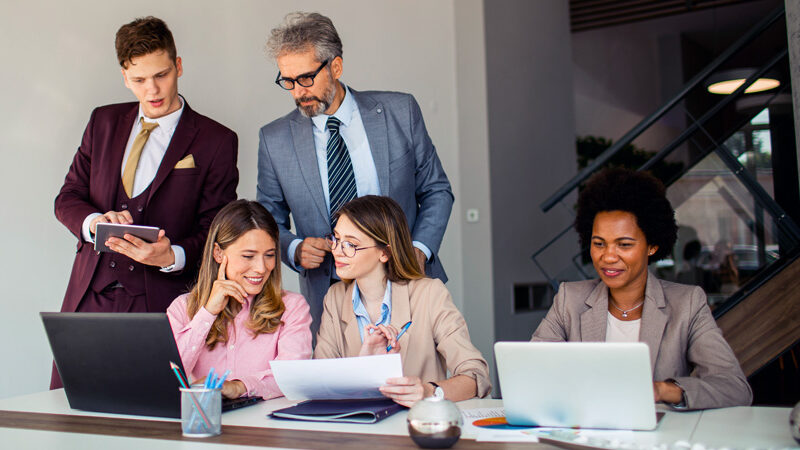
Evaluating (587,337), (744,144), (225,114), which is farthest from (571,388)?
(225,114)

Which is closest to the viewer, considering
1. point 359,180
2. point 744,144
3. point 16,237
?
point 359,180

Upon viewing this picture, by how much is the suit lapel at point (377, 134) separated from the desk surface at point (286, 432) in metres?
1.10

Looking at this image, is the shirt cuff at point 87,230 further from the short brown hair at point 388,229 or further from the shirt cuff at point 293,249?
the short brown hair at point 388,229

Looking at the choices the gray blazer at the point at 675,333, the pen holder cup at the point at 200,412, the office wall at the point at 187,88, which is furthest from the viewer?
the office wall at the point at 187,88

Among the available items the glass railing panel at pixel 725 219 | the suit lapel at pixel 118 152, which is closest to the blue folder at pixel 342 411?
the suit lapel at pixel 118 152

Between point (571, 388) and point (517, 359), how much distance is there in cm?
12

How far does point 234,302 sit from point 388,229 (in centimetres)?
55

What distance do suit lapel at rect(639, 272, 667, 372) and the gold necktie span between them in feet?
6.02

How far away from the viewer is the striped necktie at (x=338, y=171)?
2.69 m

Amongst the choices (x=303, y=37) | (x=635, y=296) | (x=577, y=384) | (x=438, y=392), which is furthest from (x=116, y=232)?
(x=635, y=296)

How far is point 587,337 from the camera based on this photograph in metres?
2.28

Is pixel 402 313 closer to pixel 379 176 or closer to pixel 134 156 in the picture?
pixel 379 176

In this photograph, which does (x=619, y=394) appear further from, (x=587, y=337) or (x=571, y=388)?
(x=587, y=337)

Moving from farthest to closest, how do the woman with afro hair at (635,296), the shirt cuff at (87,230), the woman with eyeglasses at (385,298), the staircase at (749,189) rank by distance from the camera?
the staircase at (749,189), the shirt cuff at (87,230), the woman with eyeglasses at (385,298), the woman with afro hair at (635,296)
